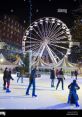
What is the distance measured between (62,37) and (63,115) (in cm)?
906

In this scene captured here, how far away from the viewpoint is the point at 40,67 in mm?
10789

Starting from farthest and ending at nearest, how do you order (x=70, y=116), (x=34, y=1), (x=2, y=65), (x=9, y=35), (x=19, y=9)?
1. (x=2, y=65)
2. (x=9, y=35)
3. (x=19, y=9)
4. (x=34, y=1)
5. (x=70, y=116)

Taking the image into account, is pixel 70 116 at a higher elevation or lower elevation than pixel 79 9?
lower

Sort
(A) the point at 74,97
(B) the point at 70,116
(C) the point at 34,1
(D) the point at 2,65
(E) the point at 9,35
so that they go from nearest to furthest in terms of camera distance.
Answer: (B) the point at 70,116 → (C) the point at 34,1 → (A) the point at 74,97 → (E) the point at 9,35 → (D) the point at 2,65

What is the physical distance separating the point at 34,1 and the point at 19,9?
244 mm

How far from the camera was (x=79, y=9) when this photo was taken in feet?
9.20

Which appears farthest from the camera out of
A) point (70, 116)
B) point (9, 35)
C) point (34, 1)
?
point (9, 35)

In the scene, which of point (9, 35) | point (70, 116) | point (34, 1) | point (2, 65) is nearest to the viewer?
point (70, 116)

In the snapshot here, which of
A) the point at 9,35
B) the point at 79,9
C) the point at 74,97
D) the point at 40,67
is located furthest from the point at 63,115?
the point at 40,67

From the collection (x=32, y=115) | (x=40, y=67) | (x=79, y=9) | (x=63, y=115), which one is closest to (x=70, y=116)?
(x=63, y=115)

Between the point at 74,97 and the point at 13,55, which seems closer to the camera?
the point at 74,97

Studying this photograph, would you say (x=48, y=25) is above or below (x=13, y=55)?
above

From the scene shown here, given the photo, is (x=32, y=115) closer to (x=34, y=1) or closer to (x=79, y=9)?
(x=34, y=1)

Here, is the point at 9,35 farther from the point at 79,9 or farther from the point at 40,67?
the point at 40,67
